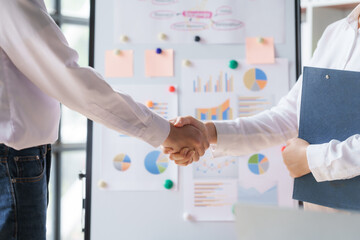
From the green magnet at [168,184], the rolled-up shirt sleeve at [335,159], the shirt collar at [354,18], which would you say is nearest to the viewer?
the rolled-up shirt sleeve at [335,159]

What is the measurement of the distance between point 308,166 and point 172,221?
65 centimetres

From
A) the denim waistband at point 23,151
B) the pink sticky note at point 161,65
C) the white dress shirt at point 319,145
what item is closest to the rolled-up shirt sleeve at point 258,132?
the white dress shirt at point 319,145

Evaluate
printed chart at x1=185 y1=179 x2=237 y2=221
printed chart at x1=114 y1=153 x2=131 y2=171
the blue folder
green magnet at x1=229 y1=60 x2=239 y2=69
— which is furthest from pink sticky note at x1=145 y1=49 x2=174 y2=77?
the blue folder

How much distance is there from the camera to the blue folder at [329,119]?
1.00m

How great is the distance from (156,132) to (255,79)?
21.7 inches

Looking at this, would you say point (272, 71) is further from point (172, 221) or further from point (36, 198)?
point (36, 198)

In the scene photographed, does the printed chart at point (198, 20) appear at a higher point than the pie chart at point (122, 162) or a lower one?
higher

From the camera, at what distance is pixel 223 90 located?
1515mm

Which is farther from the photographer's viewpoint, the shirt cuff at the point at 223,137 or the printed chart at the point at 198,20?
the printed chart at the point at 198,20

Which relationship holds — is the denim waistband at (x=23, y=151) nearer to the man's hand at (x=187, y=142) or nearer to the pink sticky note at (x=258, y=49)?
the man's hand at (x=187, y=142)

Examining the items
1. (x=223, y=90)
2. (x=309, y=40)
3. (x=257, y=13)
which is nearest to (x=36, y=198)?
(x=223, y=90)

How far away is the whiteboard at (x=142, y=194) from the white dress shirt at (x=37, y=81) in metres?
0.52

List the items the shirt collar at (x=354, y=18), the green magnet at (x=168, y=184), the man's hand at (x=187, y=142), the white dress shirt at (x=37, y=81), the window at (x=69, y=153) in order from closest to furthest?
the white dress shirt at (x=37, y=81) < the shirt collar at (x=354, y=18) < the man's hand at (x=187, y=142) < the green magnet at (x=168, y=184) < the window at (x=69, y=153)

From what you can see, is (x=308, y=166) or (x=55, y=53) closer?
(x=55, y=53)
